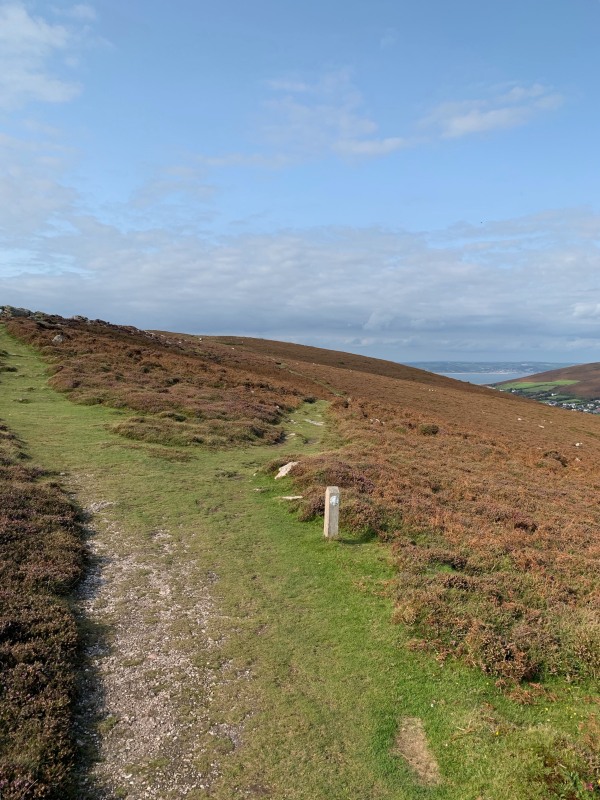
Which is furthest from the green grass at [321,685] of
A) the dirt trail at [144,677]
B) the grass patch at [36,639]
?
the grass patch at [36,639]

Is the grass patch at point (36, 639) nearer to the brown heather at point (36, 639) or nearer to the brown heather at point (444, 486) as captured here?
the brown heather at point (36, 639)

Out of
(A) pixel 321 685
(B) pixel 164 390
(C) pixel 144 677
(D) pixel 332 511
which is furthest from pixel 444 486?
(B) pixel 164 390

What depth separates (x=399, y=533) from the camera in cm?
1402

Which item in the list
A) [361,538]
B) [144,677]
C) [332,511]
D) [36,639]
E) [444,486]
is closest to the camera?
[144,677]

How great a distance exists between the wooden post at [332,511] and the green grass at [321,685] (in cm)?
35

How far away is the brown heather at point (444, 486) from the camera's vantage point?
928 centimetres

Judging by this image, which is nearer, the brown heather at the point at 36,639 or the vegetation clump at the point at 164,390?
the brown heather at the point at 36,639

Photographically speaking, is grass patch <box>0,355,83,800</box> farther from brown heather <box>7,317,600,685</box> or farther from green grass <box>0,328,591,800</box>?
brown heather <box>7,317,600,685</box>

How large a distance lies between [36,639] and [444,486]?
1586 cm

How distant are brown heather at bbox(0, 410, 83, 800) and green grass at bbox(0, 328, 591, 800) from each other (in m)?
1.71

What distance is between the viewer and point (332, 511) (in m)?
13.5

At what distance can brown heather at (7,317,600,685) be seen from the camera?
9.28 m

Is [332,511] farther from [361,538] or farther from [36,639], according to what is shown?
[36,639]

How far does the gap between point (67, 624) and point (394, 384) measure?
59.0 m
